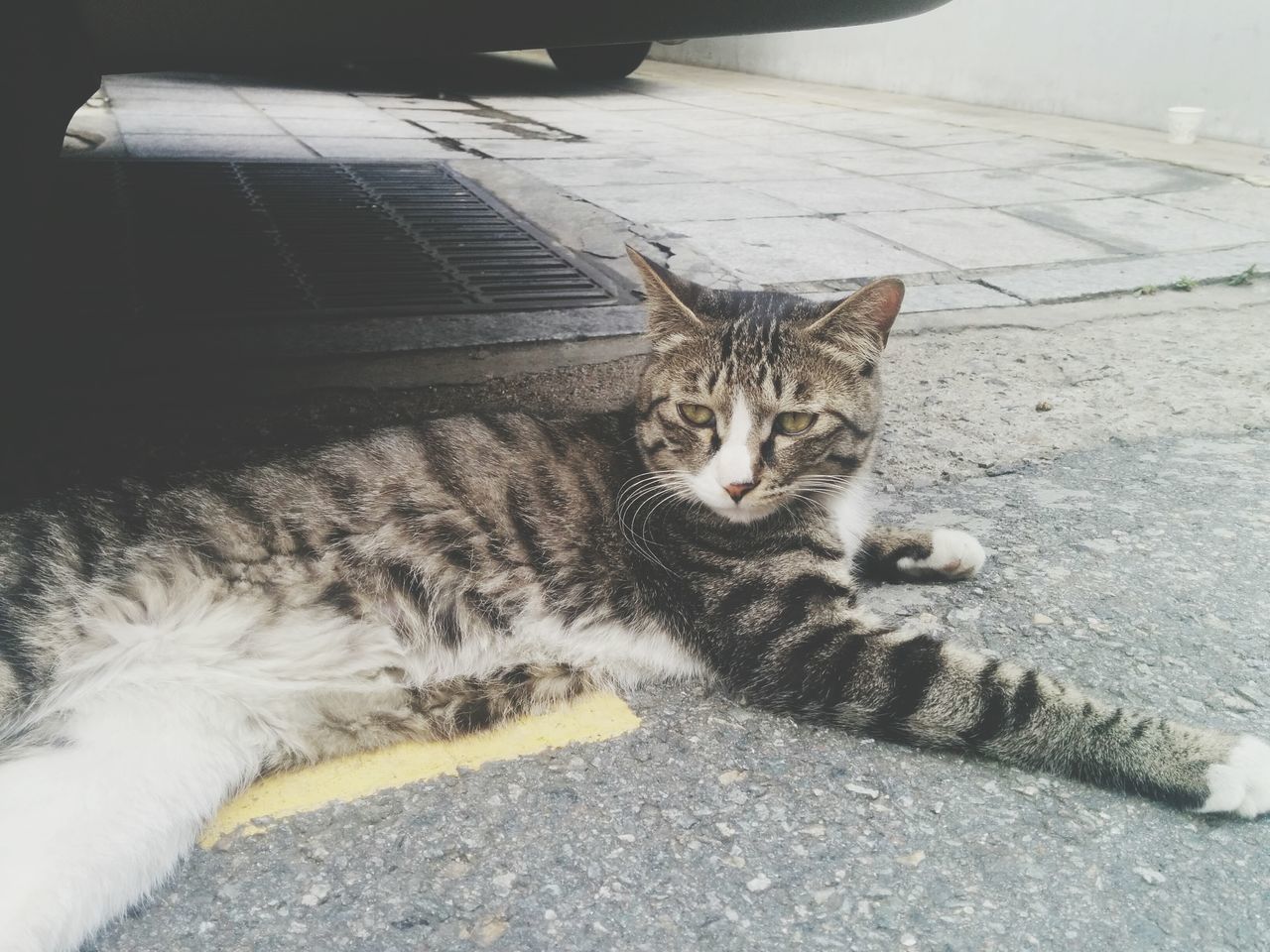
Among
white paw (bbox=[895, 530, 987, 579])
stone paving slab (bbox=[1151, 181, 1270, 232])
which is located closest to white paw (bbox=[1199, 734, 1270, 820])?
white paw (bbox=[895, 530, 987, 579])

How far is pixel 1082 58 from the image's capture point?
31.1ft

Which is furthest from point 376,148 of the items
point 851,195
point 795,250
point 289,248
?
point 795,250

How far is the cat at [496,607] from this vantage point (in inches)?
68.8

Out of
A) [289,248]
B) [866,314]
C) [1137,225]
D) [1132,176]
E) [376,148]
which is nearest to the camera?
[866,314]

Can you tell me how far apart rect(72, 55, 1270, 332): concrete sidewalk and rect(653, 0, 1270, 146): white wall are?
0.37 m

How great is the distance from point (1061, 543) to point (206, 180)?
4.69 meters

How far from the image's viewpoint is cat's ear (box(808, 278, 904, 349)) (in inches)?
88.1

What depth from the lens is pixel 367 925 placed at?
4.95 feet

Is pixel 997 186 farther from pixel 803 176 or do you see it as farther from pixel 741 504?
pixel 741 504

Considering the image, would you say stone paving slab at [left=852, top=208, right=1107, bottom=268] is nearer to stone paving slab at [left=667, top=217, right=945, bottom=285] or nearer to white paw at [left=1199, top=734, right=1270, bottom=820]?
stone paving slab at [left=667, top=217, right=945, bottom=285]

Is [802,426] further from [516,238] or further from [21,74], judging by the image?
[516,238]

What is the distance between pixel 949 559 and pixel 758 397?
0.66 metres

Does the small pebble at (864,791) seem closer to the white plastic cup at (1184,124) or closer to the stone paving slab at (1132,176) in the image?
the stone paving slab at (1132,176)

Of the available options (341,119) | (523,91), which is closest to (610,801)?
(341,119)
